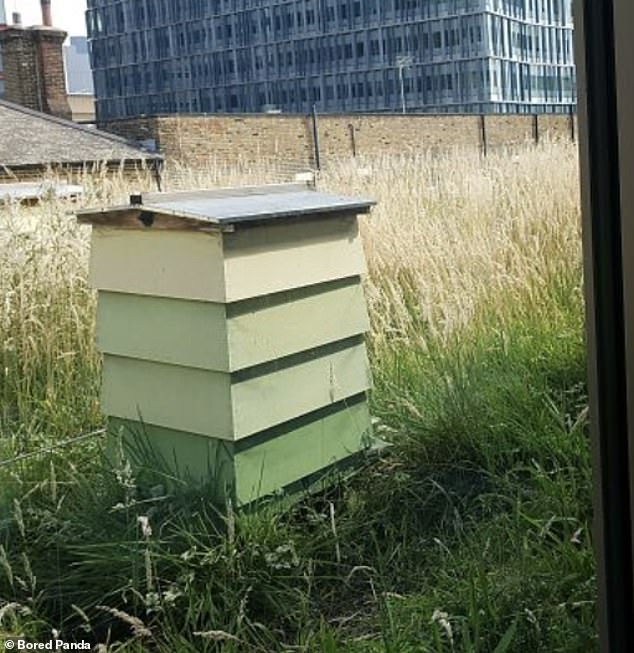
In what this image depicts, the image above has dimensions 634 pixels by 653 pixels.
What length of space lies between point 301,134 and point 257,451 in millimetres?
466

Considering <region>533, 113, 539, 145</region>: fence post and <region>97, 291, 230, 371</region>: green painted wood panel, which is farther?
<region>97, 291, 230, 371</region>: green painted wood panel

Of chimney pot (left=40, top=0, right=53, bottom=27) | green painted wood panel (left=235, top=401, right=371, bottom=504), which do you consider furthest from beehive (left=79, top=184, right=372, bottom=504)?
chimney pot (left=40, top=0, right=53, bottom=27)

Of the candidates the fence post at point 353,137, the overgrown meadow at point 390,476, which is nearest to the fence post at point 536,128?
the overgrown meadow at point 390,476

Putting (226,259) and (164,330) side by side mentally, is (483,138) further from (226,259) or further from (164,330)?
(164,330)

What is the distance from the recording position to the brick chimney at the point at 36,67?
4.28 ft

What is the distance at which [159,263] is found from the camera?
1.38 m

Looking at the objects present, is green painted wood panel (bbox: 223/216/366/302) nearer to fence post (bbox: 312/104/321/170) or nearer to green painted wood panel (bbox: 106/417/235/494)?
fence post (bbox: 312/104/321/170)

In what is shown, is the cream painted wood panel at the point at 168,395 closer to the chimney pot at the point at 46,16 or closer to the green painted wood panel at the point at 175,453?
the green painted wood panel at the point at 175,453

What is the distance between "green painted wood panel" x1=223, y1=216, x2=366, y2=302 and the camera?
52.9 inches

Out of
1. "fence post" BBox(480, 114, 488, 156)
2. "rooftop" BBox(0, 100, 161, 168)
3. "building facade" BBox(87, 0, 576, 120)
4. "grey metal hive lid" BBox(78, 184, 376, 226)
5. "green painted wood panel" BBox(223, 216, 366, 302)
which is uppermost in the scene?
"building facade" BBox(87, 0, 576, 120)

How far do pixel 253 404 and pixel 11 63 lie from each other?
1.93ft

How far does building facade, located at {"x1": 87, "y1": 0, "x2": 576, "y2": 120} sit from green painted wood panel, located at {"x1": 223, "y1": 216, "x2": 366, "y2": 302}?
0.19 metres

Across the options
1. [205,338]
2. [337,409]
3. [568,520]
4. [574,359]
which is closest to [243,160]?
[205,338]

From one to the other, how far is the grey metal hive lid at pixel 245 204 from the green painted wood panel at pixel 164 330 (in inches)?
5.0
